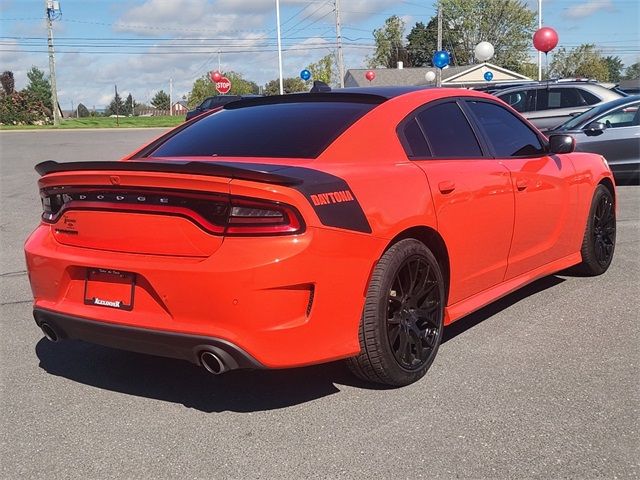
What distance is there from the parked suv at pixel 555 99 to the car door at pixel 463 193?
11.4 metres

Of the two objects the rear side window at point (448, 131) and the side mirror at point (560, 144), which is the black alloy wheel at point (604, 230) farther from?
the rear side window at point (448, 131)

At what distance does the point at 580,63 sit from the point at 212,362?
10396 centimetres

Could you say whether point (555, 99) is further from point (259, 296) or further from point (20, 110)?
point (20, 110)

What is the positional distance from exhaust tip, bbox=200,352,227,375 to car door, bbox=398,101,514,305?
56.7 inches

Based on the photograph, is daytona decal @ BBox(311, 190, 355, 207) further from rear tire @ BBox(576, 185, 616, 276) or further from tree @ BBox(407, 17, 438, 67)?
tree @ BBox(407, 17, 438, 67)

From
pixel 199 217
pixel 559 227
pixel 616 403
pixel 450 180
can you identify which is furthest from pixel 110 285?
pixel 559 227

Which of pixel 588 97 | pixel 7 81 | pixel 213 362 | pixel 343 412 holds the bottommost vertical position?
pixel 343 412

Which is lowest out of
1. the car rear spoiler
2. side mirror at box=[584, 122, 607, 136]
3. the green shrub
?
the car rear spoiler

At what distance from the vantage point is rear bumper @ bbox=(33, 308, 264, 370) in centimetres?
293

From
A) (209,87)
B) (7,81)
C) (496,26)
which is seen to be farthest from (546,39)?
(209,87)

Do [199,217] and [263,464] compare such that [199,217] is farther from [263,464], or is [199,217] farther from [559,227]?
[559,227]

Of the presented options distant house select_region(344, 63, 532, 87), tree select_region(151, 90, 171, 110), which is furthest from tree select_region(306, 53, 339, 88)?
tree select_region(151, 90, 171, 110)

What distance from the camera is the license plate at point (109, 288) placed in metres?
3.13

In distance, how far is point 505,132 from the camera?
4.75 m
